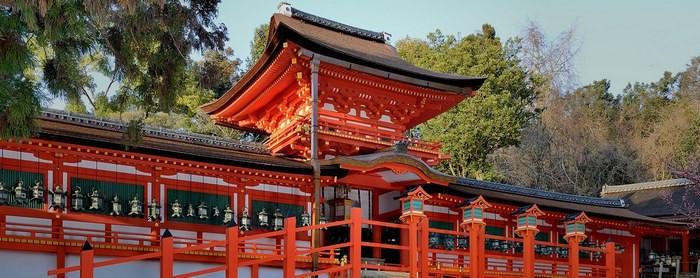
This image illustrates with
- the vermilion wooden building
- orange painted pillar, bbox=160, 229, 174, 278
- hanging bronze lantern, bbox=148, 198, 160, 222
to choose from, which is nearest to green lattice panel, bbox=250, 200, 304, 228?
the vermilion wooden building

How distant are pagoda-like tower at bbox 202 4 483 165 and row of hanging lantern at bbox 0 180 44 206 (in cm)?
587

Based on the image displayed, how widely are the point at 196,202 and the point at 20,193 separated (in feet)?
11.9

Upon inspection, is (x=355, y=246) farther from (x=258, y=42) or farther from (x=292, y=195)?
(x=258, y=42)

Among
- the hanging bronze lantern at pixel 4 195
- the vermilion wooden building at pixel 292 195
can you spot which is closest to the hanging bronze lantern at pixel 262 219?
the vermilion wooden building at pixel 292 195

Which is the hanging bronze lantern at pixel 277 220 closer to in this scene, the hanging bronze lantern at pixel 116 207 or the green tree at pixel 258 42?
the hanging bronze lantern at pixel 116 207

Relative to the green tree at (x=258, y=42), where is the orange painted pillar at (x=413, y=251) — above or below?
below

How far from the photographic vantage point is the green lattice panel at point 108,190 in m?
14.8

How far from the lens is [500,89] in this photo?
111ft

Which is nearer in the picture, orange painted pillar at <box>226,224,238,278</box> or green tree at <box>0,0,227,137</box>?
green tree at <box>0,0,227,137</box>

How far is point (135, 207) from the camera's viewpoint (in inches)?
599

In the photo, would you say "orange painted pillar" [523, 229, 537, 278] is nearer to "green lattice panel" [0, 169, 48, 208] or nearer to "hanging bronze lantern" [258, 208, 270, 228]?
"hanging bronze lantern" [258, 208, 270, 228]

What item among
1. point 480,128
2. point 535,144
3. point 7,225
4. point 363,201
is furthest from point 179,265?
point 535,144

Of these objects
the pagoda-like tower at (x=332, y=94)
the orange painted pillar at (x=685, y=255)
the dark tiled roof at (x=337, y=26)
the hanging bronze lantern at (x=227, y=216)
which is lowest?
the orange painted pillar at (x=685, y=255)

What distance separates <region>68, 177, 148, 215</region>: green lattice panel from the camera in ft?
48.6
